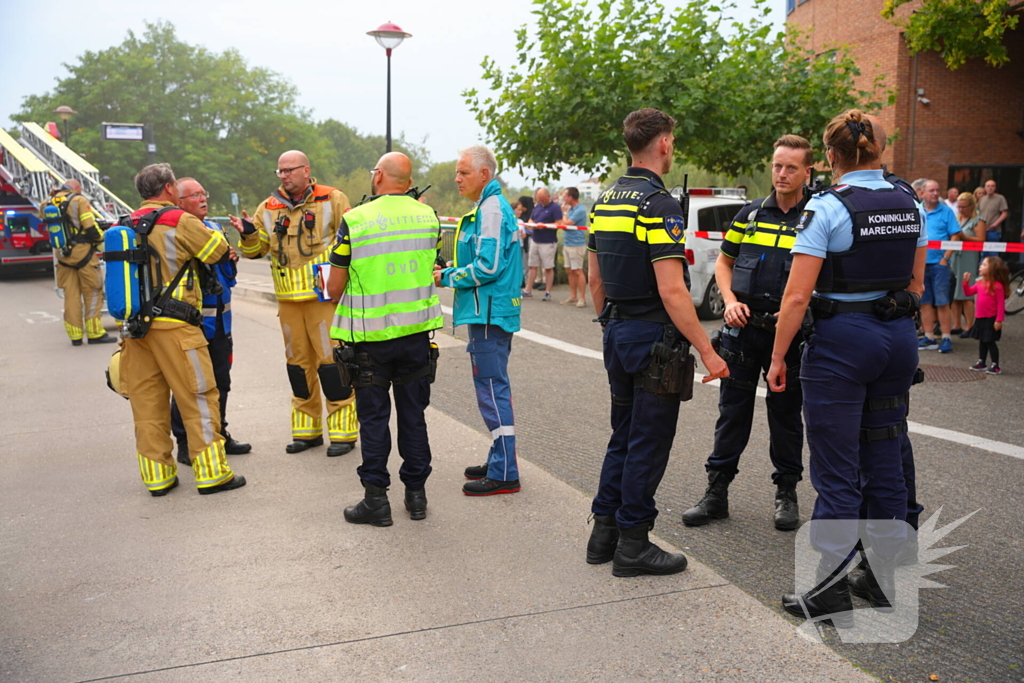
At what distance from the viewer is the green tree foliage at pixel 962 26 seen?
11.3 m

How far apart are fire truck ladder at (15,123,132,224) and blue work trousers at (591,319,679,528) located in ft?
60.0

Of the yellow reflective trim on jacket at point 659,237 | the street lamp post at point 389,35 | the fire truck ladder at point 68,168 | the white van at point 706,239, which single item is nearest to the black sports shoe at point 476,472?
the yellow reflective trim on jacket at point 659,237

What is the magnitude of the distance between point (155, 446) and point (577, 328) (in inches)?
286

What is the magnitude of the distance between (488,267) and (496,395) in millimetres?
795

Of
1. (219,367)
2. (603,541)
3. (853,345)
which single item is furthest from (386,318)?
(853,345)

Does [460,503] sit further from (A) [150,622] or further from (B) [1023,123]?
(B) [1023,123]

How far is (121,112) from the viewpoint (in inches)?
2285

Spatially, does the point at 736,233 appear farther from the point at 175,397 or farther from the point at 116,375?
the point at 116,375

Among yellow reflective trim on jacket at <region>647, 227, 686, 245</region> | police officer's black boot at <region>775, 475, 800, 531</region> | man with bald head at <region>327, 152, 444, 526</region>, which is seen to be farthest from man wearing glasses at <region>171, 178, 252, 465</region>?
police officer's black boot at <region>775, 475, 800, 531</region>

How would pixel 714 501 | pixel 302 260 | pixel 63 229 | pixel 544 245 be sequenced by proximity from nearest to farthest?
pixel 714 501 → pixel 302 260 → pixel 63 229 → pixel 544 245

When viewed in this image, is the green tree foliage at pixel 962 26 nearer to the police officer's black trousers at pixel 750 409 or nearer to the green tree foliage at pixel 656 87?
the green tree foliage at pixel 656 87

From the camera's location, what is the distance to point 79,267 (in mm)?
11523

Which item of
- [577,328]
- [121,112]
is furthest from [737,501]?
[121,112]

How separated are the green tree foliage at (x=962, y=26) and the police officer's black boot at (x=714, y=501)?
9189mm
